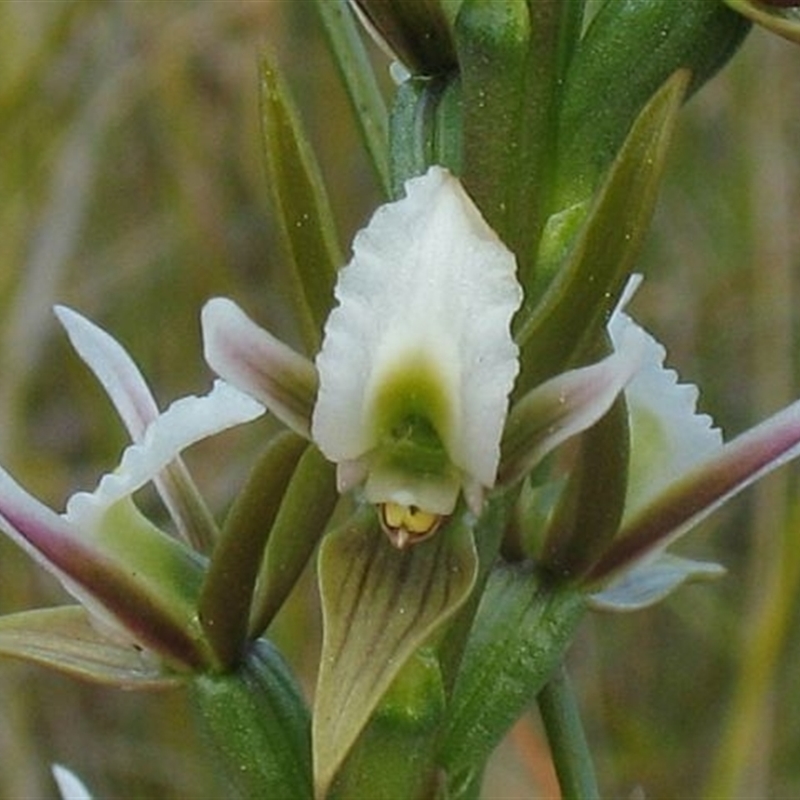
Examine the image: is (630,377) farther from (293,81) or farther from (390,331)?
(293,81)

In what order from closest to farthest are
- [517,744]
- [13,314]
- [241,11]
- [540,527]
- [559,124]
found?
[559,124], [540,527], [517,744], [13,314], [241,11]

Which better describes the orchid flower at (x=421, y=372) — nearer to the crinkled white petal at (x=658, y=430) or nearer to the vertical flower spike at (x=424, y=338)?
the vertical flower spike at (x=424, y=338)

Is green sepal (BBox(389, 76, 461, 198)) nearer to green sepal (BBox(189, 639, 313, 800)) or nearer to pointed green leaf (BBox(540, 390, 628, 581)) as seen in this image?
pointed green leaf (BBox(540, 390, 628, 581))

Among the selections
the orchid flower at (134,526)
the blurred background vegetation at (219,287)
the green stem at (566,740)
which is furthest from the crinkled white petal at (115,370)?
the blurred background vegetation at (219,287)

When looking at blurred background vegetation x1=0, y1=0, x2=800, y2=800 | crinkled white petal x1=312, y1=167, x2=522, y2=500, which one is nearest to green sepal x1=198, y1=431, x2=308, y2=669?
crinkled white petal x1=312, y1=167, x2=522, y2=500

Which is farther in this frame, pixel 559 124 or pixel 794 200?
pixel 794 200

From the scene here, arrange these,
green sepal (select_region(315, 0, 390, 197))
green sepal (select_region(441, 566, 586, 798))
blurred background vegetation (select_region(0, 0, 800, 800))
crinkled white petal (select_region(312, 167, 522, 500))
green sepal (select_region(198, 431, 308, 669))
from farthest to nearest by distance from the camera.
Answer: blurred background vegetation (select_region(0, 0, 800, 800))
green sepal (select_region(315, 0, 390, 197))
green sepal (select_region(441, 566, 586, 798))
green sepal (select_region(198, 431, 308, 669))
crinkled white petal (select_region(312, 167, 522, 500))

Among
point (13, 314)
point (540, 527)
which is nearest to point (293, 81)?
point (13, 314)

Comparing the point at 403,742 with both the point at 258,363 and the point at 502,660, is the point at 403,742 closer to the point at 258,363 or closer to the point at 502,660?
the point at 502,660
